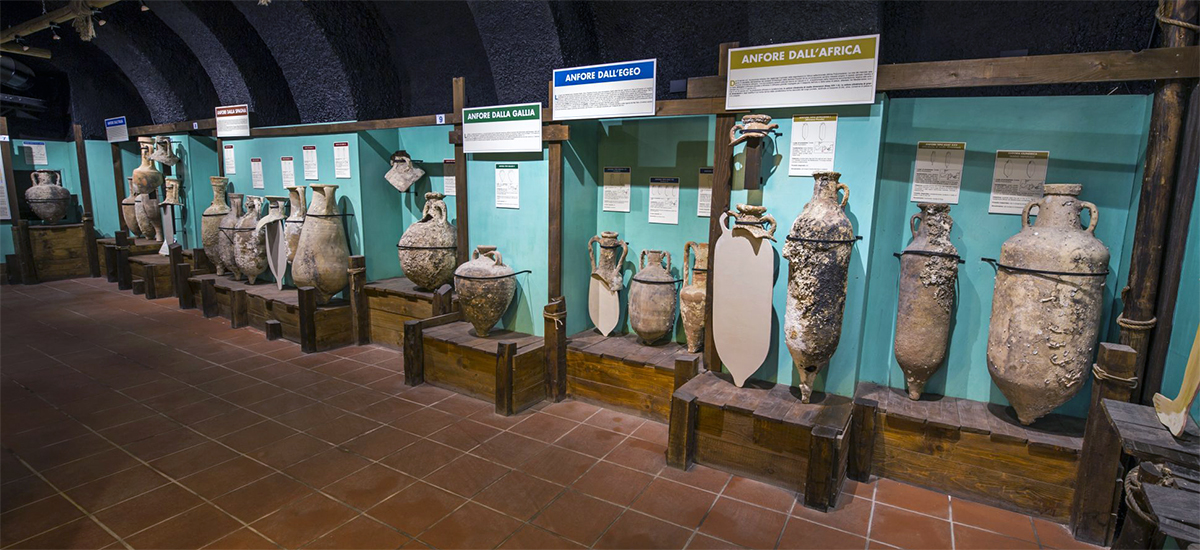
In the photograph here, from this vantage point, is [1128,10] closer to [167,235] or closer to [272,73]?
[272,73]

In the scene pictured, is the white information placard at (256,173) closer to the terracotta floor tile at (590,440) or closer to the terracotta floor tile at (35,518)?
the terracotta floor tile at (35,518)

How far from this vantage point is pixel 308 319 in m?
4.67

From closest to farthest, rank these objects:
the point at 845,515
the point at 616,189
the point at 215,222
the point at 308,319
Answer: the point at 845,515 < the point at 616,189 < the point at 308,319 < the point at 215,222

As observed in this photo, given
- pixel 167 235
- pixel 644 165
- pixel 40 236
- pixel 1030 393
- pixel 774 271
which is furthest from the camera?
pixel 40 236

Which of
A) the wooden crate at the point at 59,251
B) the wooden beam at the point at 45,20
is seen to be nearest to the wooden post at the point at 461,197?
the wooden beam at the point at 45,20

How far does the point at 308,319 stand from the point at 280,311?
0.59 meters

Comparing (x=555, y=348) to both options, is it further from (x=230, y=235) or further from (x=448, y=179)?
(x=230, y=235)

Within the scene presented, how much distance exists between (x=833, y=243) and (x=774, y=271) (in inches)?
16.4

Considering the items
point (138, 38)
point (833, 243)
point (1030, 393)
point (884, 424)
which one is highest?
point (138, 38)

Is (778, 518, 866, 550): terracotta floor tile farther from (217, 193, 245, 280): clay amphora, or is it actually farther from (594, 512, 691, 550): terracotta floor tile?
(217, 193, 245, 280): clay amphora

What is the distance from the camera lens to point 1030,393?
8.20 ft

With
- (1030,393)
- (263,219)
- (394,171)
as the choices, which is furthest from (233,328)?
(1030,393)

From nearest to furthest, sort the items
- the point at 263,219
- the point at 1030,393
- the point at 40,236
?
the point at 1030,393 < the point at 263,219 < the point at 40,236

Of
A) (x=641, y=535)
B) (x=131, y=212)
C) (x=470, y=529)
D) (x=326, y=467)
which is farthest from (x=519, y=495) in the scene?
(x=131, y=212)
